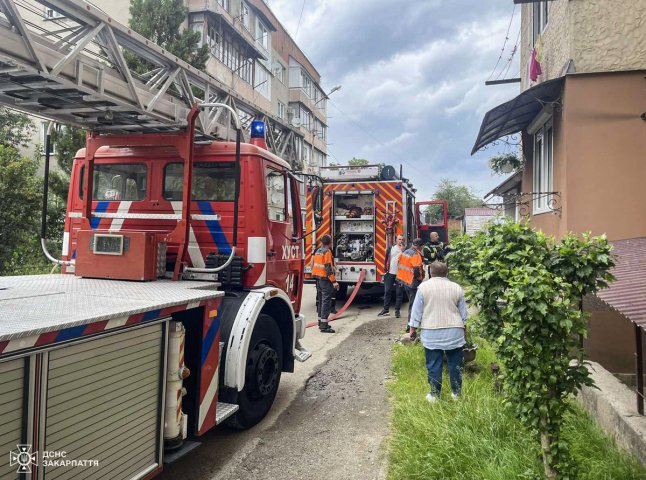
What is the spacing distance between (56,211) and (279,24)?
72.0 feet

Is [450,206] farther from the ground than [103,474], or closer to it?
farther from the ground

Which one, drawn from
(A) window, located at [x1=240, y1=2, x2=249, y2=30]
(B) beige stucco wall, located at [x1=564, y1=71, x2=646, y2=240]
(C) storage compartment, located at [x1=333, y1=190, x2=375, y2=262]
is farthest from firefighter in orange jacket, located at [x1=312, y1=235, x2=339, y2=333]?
(A) window, located at [x1=240, y1=2, x2=249, y2=30]

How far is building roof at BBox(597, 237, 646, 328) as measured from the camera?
2.68 metres

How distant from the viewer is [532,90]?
6523 millimetres

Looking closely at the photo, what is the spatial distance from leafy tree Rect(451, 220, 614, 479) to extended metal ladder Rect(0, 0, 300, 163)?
322 centimetres

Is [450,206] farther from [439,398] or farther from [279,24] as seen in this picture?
[439,398]

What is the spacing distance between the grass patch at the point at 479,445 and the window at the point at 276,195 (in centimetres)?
231

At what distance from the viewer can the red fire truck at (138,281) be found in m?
2.08

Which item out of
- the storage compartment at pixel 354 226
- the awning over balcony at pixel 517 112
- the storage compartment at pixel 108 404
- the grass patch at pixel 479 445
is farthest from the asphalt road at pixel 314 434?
the storage compartment at pixel 354 226

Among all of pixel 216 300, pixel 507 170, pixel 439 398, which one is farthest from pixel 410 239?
pixel 216 300

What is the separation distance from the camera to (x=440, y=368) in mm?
4496

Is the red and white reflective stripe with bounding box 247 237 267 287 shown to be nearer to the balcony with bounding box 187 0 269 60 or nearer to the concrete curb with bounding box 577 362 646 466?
the concrete curb with bounding box 577 362 646 466

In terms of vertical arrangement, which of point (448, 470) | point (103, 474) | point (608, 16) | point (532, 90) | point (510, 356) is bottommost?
point (448, 470)

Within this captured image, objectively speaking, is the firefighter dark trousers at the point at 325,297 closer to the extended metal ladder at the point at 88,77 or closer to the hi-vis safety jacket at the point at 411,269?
the hi-vis safety jacket at the point at 411,269
